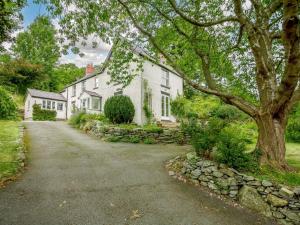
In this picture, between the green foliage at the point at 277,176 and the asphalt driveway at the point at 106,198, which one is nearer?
the asphalt driveway at the point at 106,198

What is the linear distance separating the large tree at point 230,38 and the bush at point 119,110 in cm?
738

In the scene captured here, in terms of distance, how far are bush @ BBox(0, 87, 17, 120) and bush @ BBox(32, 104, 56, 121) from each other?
7347mm

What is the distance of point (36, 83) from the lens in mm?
38781

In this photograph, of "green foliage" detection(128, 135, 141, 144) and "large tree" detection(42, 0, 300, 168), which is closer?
"large tree" detection(42, 0, 300, 168)

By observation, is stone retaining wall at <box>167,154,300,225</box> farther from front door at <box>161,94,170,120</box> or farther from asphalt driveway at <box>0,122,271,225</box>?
front door at <box>161,94,170,120</box>

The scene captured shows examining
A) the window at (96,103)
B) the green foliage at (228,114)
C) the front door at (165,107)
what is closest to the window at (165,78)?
the front door at (165,107)

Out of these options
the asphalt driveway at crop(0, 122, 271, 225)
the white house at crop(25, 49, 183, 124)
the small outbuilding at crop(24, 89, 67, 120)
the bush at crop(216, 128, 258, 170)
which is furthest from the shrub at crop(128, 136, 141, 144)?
the small outbuilding at crop(24, 89, 67, 120)

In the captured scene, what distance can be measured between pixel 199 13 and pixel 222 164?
5.84 m

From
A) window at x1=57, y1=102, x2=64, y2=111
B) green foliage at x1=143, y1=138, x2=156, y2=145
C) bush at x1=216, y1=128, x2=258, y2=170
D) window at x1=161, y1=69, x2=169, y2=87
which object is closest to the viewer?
bush at x1=216, y1=128, x2=258, y2=170

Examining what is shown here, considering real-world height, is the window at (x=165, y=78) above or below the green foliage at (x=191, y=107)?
→ above

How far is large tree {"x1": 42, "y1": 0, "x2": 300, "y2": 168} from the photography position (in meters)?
6.51

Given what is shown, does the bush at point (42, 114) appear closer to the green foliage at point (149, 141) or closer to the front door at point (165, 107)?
the front door at point (165, 107)

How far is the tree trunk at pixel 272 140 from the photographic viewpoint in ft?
22.0

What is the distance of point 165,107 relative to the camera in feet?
71.2
